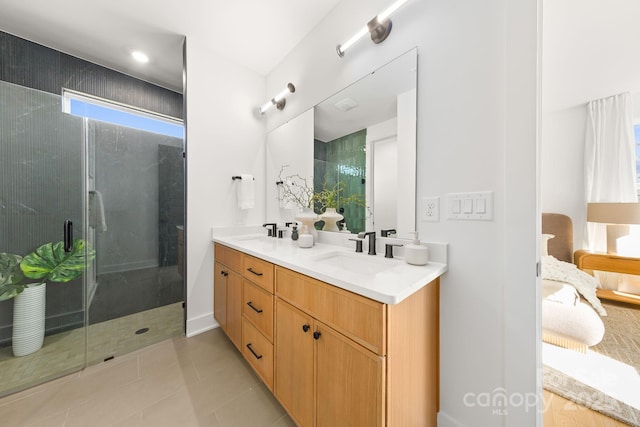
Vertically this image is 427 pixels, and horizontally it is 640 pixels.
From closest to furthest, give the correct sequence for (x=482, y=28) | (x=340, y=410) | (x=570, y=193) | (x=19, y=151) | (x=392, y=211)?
(x=340, y=410) → (x=482, y=28) → (x=392, y=211) → (x=19, y=151) → (x=570, y=193)

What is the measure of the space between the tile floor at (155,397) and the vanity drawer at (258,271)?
664mm

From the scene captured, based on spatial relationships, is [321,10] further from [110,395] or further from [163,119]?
[110,395]

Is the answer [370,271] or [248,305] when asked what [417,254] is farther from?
[248,305]

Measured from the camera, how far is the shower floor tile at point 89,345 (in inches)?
56.2

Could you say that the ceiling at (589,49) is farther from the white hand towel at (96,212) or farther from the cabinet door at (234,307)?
the white hand towel at (96,212)

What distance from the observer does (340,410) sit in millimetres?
816

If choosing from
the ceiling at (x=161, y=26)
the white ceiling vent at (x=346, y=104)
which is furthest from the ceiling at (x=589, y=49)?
the ceiling at (x=161, y=26)

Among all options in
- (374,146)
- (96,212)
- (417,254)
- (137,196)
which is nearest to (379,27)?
(374,146)

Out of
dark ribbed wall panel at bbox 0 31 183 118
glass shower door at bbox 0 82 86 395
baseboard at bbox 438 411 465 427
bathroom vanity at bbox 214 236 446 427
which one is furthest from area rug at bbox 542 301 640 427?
dark ribbed wall panel at bbox 0 31 183 118

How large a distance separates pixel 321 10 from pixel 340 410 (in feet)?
7.88

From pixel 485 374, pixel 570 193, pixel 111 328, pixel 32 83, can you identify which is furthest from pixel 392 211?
pixel 570 193

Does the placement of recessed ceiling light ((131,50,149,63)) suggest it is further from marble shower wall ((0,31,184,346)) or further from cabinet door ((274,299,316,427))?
cabinet door ((274,299,316,427))

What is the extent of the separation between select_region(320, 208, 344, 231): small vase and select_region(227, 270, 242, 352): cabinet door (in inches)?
29.2

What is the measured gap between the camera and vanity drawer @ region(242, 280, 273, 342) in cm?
120
